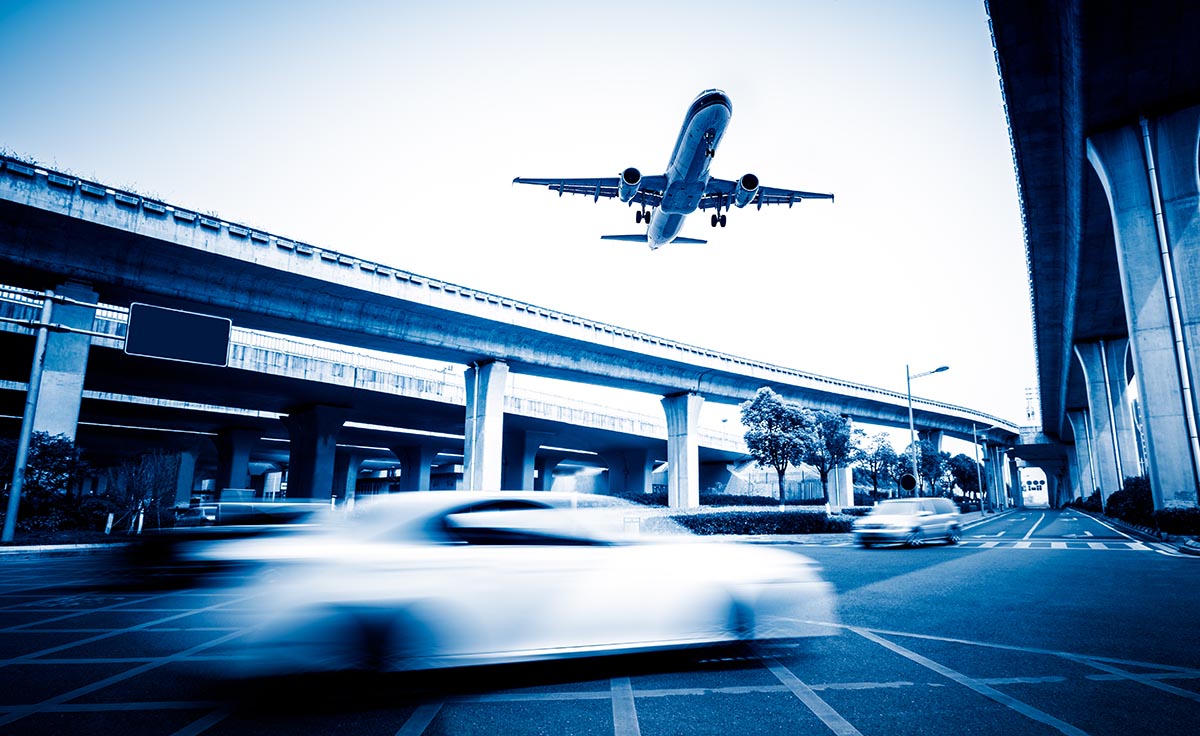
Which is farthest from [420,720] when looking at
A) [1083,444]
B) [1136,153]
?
[1083,444]

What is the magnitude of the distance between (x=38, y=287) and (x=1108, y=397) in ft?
178

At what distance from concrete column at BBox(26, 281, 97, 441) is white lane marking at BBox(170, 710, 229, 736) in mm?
21004

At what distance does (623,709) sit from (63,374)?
77.1 ft

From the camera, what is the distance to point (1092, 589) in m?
8.41

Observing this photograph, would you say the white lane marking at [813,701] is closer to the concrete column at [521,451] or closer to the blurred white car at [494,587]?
the blurred white car at [494,587]

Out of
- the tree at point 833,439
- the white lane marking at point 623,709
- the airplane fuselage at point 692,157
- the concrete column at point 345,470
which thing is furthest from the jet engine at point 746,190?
the concrete column at point 345,470

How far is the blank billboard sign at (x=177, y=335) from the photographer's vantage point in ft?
46.9

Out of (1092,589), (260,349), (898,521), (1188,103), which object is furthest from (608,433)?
(1092,589)

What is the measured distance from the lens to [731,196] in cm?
2367

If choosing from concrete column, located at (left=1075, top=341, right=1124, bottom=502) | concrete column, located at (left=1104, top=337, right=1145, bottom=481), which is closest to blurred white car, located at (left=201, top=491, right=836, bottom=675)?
concrete column, located at (left=1104, top=337, right=1145, bottom=481)

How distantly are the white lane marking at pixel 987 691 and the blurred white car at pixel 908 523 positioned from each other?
38.5 ft

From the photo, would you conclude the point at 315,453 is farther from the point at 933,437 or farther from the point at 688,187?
the point at 933,437

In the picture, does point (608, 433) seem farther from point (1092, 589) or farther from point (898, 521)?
point (1092, 589)

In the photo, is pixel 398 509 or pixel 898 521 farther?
pixel 898 521
